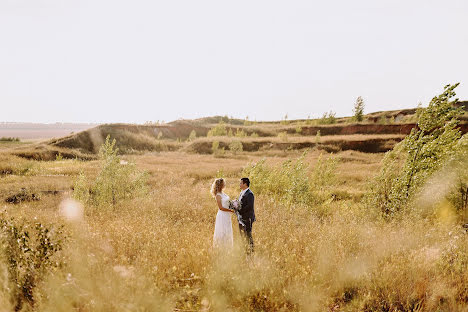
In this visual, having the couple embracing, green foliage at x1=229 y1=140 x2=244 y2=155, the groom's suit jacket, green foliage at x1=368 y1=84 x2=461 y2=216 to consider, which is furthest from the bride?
green foliage at x1=229 y1=140 x2=244 y2=155

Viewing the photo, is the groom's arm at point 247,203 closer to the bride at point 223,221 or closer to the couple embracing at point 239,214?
the couple embracing at point 239,214

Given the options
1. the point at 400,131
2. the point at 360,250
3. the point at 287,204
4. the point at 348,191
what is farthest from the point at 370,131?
the point at 360,250

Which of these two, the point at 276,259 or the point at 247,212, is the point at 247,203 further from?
the point at 276,259

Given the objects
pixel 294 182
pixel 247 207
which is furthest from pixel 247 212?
pixel 294 182

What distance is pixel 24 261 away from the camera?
14.0 ft

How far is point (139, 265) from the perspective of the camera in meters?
4.82

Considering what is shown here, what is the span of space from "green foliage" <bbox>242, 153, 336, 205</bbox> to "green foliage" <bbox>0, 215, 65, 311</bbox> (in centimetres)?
907

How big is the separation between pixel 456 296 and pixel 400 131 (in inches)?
2156

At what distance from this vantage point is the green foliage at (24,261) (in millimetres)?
3916

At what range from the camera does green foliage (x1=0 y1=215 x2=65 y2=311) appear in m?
3.92

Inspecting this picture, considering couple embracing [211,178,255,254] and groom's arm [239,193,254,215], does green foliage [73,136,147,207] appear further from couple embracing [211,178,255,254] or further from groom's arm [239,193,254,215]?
groom's arm [239,193,254,215]

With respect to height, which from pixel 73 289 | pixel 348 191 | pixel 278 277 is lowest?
pixel 348 191

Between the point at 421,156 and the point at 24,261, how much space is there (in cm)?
1075

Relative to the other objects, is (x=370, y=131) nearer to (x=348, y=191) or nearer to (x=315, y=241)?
(x=348, y=191)
